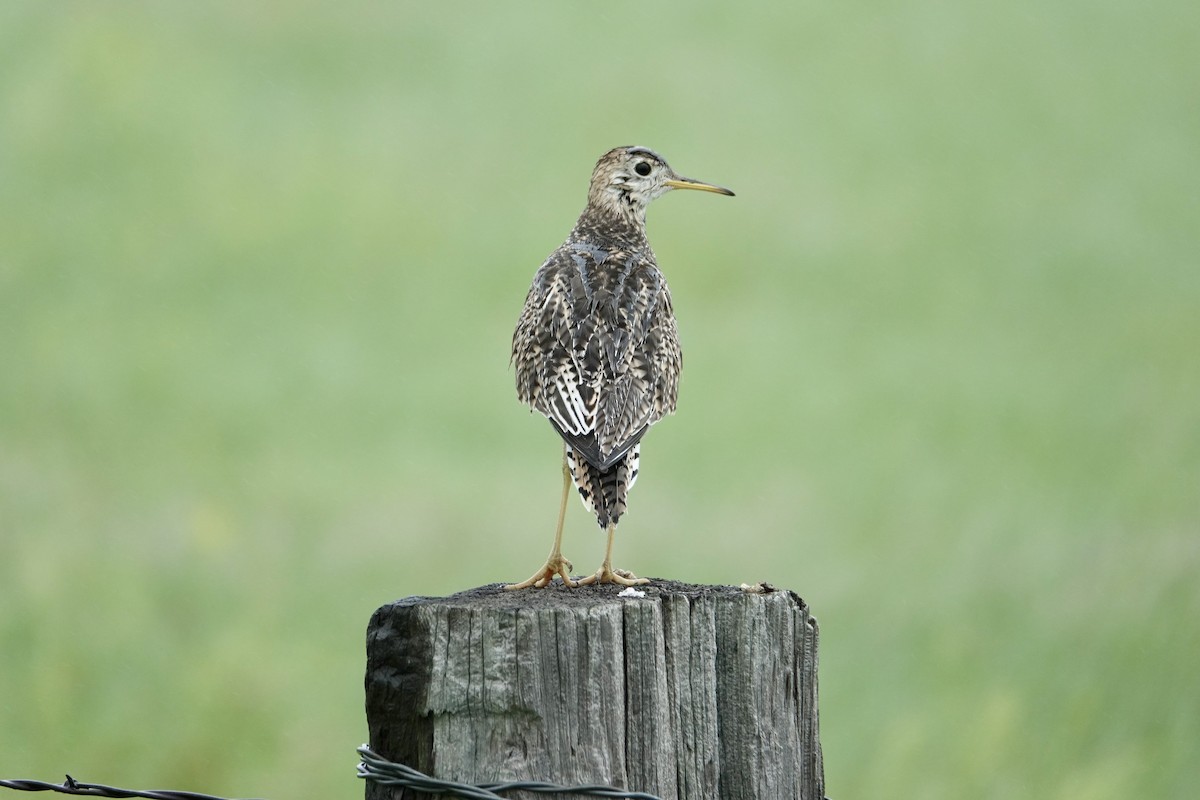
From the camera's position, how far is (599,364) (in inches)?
227

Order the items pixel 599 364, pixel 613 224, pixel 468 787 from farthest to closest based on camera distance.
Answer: pixel 613 224, pixel 599 364, pixel 468 787

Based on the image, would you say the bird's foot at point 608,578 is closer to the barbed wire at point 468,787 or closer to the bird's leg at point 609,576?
Answer: the bird's leg at point 609,576

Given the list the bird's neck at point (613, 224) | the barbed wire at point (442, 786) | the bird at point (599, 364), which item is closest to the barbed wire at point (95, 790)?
the barbed wire at point (442, 786)

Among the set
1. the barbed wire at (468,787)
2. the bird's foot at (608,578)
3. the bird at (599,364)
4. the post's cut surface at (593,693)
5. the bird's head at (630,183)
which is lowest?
the barbed wire at (468,787)

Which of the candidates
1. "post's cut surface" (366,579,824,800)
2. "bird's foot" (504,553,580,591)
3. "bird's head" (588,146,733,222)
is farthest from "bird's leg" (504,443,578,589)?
"bird's head" (588,146,733,222)

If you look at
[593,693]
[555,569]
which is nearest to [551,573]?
[555,569]

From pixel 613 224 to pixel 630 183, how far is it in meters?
0.28

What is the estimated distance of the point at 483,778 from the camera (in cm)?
359

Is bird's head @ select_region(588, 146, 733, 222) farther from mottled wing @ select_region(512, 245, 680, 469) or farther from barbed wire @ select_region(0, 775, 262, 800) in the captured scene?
barbed wire @ select_region(0, 775, 262, 800)

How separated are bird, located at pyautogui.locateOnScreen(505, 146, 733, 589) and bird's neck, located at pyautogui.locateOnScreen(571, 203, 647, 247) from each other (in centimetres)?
3

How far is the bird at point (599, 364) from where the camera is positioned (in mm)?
5199

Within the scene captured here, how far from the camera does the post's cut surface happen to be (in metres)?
3.57

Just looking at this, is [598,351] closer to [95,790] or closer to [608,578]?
[608,578]

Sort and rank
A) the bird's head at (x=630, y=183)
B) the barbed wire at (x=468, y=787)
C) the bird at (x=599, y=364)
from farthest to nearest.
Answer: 1. the bird's head at (x=630, y=183)
2. the bird at (x=599, y=364)
3. the barbed wire at (x=468, y=787)
